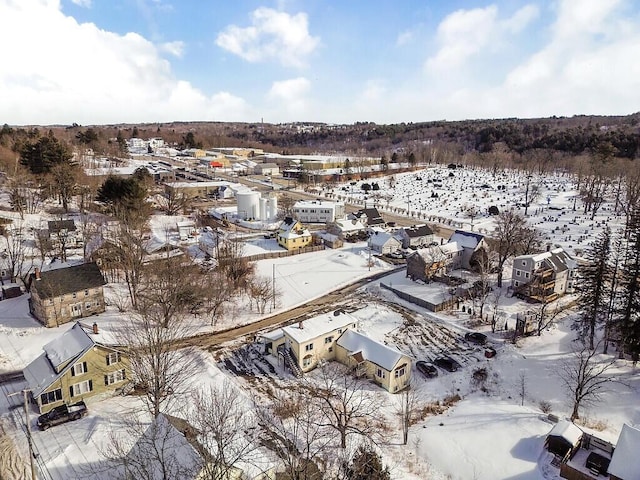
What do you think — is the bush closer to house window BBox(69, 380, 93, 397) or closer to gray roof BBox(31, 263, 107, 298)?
house window BBox(69, 380, 93, 397)

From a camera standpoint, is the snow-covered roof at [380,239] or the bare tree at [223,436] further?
the snow-covered roof at [380,239]

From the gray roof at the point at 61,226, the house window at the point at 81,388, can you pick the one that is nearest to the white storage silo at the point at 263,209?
the gray roof at the point at 61,226

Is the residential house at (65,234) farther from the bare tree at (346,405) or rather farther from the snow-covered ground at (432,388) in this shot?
the bare tree at (346,405)

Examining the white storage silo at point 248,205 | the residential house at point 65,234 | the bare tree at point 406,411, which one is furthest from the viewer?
the white storage silo at point 248,205

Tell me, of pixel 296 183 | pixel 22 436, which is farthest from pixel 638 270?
pixel 296 183

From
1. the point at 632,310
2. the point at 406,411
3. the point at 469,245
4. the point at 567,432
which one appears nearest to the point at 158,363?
the point at 406,411

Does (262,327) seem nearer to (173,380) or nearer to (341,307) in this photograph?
(341,307)
